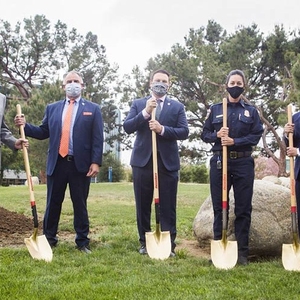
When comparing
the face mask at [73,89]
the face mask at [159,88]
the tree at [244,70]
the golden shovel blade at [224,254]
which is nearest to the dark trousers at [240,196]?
the golden shovel blade at [224,254]

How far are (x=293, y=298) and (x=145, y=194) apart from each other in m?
2.31

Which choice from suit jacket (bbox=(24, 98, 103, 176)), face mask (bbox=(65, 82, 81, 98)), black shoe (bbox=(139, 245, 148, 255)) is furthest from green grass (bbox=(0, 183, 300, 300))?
face mask (bbox=(65, 82, 81, 98))

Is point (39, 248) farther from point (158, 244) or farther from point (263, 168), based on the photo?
point (263, 168)

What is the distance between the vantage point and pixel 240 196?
519 cm

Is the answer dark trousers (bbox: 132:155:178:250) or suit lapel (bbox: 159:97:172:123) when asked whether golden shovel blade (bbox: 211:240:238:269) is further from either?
suit lapel (bbox: 159:97:172:123)

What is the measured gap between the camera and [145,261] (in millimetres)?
5121

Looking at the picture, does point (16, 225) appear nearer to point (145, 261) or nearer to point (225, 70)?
point (145, 261)

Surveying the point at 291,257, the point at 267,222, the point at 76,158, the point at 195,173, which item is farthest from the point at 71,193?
the point at 195,173

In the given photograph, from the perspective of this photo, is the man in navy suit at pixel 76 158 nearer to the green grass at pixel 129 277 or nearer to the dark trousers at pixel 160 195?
the green grass at pixel 129 277

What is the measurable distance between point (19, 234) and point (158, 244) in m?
2.51

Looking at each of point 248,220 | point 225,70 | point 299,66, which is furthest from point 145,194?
point 225,70

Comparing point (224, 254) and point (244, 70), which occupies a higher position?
point (244, 70)

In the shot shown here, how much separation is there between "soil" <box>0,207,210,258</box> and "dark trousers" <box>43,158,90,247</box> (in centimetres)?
79

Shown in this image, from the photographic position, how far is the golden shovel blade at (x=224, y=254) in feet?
A: 15.9
